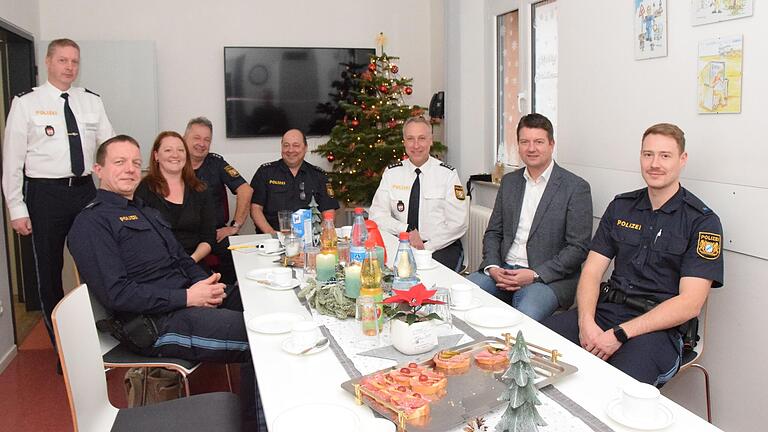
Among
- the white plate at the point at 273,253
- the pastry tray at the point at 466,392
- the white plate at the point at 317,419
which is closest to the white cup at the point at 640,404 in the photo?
the pastry tray at the point at 466,392

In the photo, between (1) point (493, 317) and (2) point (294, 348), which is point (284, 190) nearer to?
(1) point (493, 317)

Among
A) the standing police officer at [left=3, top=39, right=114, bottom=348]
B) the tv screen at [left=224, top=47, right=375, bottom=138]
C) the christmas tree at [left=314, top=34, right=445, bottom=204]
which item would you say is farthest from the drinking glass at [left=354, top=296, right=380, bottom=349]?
the tv screen at [left=224, top=47, right=375, bottom=138]

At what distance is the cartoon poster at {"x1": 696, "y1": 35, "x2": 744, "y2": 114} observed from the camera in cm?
247

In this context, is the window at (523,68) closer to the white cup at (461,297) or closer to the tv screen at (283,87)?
the tv screen at (283,87)

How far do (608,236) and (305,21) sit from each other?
365 cm

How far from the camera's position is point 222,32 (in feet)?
17.6

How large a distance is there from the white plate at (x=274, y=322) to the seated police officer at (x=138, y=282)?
0.45m

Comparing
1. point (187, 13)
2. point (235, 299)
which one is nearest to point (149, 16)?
point (187, 13)

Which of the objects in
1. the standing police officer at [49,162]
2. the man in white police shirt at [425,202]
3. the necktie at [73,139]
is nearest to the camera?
the standing police officer at [49,162]

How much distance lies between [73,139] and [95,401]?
7.83 ft

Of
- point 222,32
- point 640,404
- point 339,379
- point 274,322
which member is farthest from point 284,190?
point 640,404

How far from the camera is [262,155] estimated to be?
5570 millimetres

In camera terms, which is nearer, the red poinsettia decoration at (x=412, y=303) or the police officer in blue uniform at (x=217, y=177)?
the red poinsettia decoration at (x=412, y=303)

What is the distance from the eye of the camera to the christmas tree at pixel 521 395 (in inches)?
46.2
